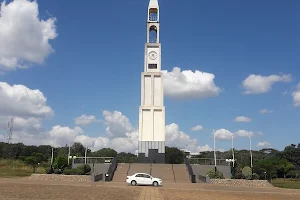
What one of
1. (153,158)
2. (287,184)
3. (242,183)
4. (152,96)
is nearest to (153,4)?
(152,96)

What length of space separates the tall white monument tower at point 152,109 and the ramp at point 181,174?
→ 8411 mm

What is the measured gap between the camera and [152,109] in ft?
172

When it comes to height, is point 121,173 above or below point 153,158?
below

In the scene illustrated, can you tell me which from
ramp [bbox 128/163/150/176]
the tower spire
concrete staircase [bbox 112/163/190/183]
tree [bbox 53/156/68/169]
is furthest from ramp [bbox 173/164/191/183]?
the tower spire

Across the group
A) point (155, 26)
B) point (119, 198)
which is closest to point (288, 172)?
point (155, 26)

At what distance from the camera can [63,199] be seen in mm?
16172

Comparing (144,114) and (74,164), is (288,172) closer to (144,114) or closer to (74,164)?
(144,114)

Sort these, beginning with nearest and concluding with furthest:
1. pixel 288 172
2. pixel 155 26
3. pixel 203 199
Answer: pixel 203 199
pixel 155 26
pixel 288 172

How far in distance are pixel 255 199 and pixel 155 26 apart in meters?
41.4

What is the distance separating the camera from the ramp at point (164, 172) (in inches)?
1437

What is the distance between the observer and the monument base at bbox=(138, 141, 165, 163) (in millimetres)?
49000

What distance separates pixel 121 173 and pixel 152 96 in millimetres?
17768

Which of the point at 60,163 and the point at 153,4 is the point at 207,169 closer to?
the point at 60,163

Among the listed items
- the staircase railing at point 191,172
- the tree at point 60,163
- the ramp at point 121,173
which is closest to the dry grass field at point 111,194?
the staircase railing at point 191,172
